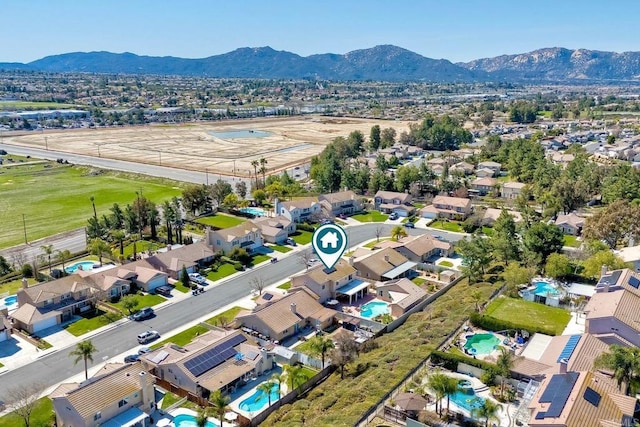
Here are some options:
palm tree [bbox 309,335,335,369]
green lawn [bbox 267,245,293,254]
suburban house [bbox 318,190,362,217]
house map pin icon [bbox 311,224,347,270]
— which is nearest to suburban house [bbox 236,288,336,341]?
house map pin icon [bbox 311,224,347,270]

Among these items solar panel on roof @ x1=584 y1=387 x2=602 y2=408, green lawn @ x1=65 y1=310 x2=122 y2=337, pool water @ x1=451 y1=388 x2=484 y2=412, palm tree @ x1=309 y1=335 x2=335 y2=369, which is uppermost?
solar panel on roof @ x1=584 y1=387 x2=602 y2=408

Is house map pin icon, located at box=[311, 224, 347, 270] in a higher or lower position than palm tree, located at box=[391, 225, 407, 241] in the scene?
higher

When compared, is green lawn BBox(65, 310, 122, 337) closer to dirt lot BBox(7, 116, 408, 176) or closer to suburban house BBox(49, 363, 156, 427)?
suburban house BBox(49, 363, 156, 427)

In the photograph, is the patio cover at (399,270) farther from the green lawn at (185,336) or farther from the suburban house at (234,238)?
the green lawn at (185,336)

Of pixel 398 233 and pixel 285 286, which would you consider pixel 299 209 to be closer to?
pixel 398 233

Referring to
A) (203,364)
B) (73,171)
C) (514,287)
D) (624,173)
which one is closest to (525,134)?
(624,173)

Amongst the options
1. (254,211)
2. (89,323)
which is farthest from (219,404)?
(254,211)
